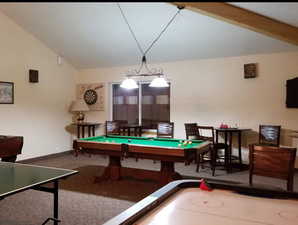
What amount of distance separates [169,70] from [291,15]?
10.6 ft

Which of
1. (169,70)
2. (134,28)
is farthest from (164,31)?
(169,70)

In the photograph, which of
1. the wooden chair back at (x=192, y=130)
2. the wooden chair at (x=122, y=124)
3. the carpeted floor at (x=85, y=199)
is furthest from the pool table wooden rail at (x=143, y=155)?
the wooden chair at (x=122, y=124)

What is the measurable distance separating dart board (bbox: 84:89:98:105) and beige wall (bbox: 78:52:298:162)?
2.10 m

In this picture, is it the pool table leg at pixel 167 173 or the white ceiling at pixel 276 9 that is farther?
the pool table leg at pixel 167 173

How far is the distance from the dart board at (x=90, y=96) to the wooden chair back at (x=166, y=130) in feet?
7.35

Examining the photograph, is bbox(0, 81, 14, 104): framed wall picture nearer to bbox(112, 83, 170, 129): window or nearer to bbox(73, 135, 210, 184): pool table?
bbox(73, 135, 210, 184): pool table

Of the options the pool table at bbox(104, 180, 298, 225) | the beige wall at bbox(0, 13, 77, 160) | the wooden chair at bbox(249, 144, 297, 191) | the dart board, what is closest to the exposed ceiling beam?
the wooden chair at bbox(249, 144, 297, 191)

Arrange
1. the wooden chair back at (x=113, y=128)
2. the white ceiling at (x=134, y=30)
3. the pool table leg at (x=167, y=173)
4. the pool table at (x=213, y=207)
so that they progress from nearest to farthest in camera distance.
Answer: the pool table at (x=213, y=207) < the pool table leg at (x=167, y=173) < the white ceiling at (x=134, y=30) < the wooden chair back at (x=113, y=128)

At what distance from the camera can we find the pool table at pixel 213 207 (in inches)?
50.6

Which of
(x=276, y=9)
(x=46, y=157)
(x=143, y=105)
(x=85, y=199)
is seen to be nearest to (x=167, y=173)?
(x=85, y=199)

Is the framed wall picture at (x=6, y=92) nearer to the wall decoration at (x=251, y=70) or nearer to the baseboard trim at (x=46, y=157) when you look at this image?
the baseboard trim at (x=46, y=157)

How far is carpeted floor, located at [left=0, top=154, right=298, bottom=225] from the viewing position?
3.01 metres

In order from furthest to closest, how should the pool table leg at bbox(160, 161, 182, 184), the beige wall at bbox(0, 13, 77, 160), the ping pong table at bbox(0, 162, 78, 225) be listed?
1. the beige wall at bbox(0, 13, 77, 160)
2. the pool table leg at bbox(160, 161, 182, 184)
3. the ping pong table at bbox(0, 162, 78, 225)

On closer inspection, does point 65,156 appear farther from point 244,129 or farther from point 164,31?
point 244,129
